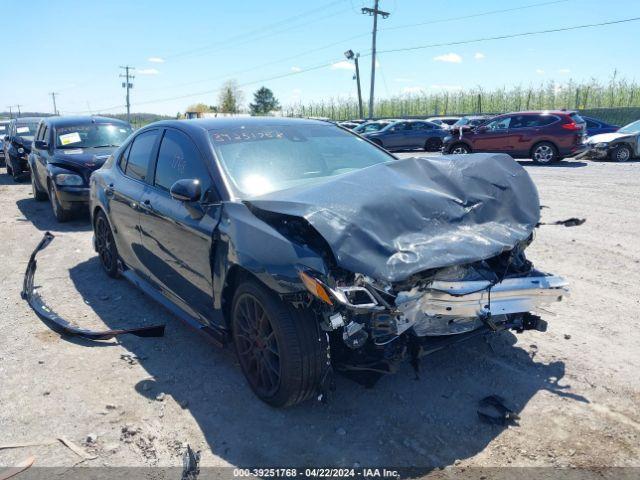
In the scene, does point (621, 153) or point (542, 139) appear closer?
point (542, 139)

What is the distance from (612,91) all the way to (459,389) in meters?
46.2

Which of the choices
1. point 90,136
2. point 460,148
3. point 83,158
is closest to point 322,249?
point 83,158

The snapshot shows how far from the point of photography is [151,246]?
14.0 ft

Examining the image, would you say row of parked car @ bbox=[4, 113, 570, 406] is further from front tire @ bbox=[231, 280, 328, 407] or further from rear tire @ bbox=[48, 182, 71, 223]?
rear tire @ bbox=[48, 182, 71, 223]

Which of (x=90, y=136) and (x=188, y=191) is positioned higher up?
(x=90, y=136)

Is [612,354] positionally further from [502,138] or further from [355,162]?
[502,138]

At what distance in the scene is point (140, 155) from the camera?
4719mm

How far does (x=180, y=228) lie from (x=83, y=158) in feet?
20.4

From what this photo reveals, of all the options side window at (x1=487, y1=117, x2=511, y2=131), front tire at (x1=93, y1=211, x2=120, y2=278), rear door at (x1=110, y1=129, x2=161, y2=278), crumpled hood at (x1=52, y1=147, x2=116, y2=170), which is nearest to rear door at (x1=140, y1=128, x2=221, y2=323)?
rear door at (x1=110, y1=129, x2=161, y2=278)

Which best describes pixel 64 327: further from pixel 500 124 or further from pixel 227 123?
pixel 500 124

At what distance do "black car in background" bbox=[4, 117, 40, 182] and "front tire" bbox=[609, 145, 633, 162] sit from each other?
57.3ft

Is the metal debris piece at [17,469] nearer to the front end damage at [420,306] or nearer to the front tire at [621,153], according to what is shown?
the front end damage at [420,306]

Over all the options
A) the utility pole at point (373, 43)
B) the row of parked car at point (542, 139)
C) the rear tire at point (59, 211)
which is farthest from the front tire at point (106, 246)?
the utility pole at point (373, 43)

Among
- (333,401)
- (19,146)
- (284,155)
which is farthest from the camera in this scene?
(19,146)
